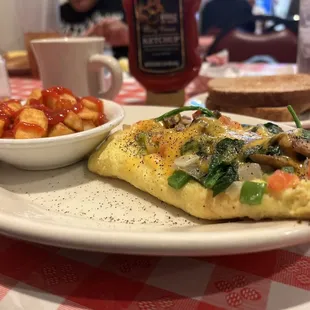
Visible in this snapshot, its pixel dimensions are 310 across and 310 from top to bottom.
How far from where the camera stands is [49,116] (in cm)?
120

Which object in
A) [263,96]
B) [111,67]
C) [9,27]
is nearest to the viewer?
[263,96]

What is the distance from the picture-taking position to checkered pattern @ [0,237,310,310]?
718 mm

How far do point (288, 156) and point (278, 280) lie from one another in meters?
0.28

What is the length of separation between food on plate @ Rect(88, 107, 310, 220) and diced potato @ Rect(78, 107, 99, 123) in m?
0.15

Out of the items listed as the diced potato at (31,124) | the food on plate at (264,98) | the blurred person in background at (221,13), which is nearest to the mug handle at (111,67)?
the food on plate at (264,98)

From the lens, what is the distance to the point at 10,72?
10.3 feet

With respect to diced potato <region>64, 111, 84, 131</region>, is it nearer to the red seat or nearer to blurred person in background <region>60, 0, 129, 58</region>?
the red seat

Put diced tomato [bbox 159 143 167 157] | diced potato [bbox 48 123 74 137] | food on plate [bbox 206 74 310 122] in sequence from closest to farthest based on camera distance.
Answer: diced tomato [bbox 159 143 167 157] → diced potato [bbox 48 123 74 137] → food on plate [bbox 206 74 310 122]

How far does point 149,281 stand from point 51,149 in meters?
0.55

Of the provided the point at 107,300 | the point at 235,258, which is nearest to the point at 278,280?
the point at 235,258

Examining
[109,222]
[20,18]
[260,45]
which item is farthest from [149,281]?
[20,18]

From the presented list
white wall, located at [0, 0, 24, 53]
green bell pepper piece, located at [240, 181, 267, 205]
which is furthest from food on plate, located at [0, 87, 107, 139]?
white wall, located at [0, 0, 24, 53]

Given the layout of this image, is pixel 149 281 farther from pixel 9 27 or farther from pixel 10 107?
pixel 9 27

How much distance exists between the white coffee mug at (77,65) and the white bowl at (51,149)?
0.68 metres
